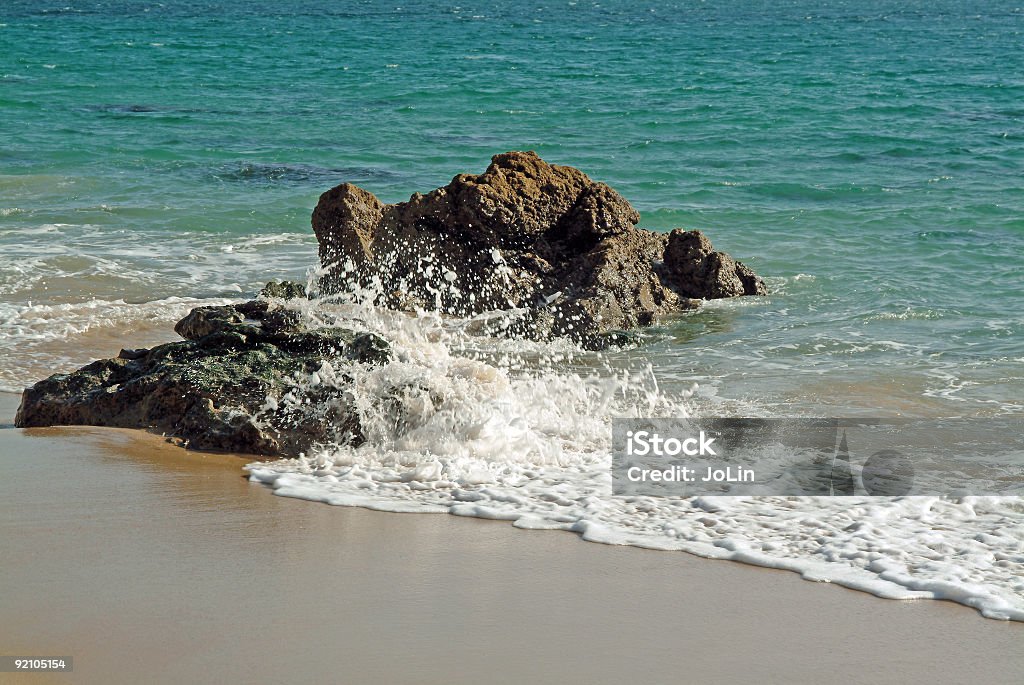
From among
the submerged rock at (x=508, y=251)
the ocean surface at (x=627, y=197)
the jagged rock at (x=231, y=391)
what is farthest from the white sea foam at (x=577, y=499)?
the submerged rock at (x=508, y=251)

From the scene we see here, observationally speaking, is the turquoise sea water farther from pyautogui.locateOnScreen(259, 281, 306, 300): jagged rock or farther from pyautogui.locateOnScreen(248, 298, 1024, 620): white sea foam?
pyautogui.locateOnScreen(248, 298, 1024, 620): white sea foam

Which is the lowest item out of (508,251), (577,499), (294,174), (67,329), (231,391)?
(577,499)

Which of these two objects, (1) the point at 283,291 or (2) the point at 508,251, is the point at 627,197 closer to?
(2) the point at 508,251

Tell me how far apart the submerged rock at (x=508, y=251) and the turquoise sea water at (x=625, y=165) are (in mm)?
587

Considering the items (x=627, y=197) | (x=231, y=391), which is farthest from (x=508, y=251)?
(x=627, y=197)

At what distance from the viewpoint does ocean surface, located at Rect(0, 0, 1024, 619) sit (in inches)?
207

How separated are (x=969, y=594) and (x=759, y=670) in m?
1.12

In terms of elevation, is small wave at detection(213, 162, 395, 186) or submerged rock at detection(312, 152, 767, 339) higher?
small wave at detection(213, 162, 395, 186)

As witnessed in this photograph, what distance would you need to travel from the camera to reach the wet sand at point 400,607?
3.58m

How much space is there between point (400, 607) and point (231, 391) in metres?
2.30

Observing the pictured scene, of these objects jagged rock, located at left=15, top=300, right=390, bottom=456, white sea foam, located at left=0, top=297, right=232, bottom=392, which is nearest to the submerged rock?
white sea foam, located at left=0, top=297, right=232, bottom=392

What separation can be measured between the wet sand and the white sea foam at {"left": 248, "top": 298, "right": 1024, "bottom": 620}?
0.54ft

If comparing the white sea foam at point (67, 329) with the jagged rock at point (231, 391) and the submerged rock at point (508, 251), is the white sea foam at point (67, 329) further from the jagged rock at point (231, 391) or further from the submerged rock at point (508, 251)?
the submerged rock at point (508, 251)

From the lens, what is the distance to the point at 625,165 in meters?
16.3
